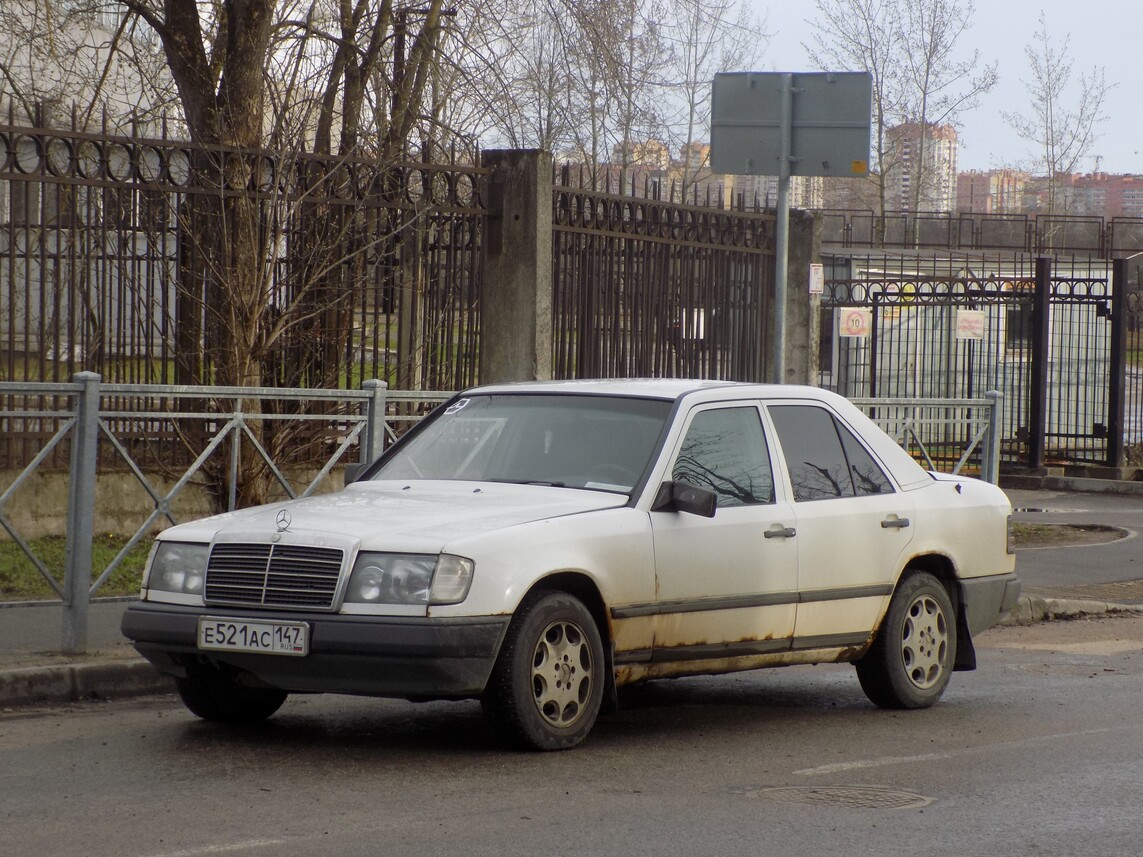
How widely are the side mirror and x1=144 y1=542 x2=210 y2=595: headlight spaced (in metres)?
1.82

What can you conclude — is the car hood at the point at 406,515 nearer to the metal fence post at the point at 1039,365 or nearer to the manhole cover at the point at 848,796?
the manhole cover at the point at 848,796

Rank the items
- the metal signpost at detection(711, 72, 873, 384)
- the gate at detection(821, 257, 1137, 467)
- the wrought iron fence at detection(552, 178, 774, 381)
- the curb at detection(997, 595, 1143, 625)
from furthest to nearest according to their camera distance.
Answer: the gate at detection(821, 257, 1137, 467) < the wrought iron fence at detection(552, 178, 774, 381) < the curb at detection(997, 595, 1143, 625) < the metal signpost at detection(711, 72, 873, 384)

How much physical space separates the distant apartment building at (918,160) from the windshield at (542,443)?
4090cm

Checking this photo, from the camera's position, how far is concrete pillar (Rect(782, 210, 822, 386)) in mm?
17094

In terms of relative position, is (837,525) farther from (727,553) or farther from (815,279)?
(815,279)

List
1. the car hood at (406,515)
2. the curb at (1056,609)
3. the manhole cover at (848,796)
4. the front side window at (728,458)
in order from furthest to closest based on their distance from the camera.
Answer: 1. the curb at (1056,609)
2. the front side window at (728,458)
3. the car hood at (406,515)
4. the manhole cover at (848,796)

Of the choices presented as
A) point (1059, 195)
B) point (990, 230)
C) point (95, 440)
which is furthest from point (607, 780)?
point (1059, 195)

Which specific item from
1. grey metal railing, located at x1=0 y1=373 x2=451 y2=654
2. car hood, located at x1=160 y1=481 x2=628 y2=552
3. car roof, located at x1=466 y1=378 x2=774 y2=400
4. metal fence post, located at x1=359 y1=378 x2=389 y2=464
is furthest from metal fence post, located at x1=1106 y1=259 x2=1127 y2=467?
car hood, located at x1=160 y1=481 x2=628 y2=552

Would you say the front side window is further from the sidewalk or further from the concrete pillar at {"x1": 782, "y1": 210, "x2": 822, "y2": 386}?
the concrete pillar at {"x1": 782, "y1": 210, "x2": 822, "y2": 386}

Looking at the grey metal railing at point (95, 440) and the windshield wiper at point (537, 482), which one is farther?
the grey metal railing at point (95, 440)

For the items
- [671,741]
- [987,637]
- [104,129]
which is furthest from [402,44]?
[671,741]

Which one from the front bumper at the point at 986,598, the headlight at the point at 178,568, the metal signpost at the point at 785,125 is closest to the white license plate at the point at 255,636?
the headlight at the point at 178,568

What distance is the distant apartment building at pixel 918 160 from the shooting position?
156 feet

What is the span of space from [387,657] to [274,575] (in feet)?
1.94
